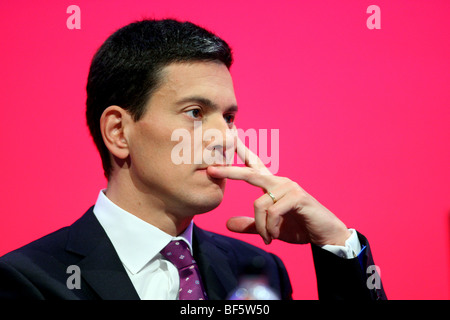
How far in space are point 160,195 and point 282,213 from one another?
47cm

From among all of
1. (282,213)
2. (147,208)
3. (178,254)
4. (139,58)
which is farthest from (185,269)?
(139,58)

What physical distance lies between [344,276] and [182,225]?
0.67 m

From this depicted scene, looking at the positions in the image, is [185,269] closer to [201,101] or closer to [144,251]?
[144,251]

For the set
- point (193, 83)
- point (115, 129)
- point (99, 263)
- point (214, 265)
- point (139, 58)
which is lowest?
point (214, 265)

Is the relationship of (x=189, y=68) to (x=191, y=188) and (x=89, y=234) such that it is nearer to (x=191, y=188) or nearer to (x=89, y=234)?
(x=191, y=188)

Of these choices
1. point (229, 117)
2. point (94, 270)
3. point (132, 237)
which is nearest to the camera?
point (94, 270)

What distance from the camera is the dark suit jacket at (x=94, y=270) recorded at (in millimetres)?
1733

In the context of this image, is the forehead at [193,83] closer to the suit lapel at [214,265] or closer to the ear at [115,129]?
the ear at [115,129]

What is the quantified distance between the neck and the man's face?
22 mm

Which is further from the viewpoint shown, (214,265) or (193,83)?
(214,265)

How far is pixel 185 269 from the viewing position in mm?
1950

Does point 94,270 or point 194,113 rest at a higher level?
point 194,113

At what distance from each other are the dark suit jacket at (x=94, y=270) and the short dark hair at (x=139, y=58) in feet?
1.15
